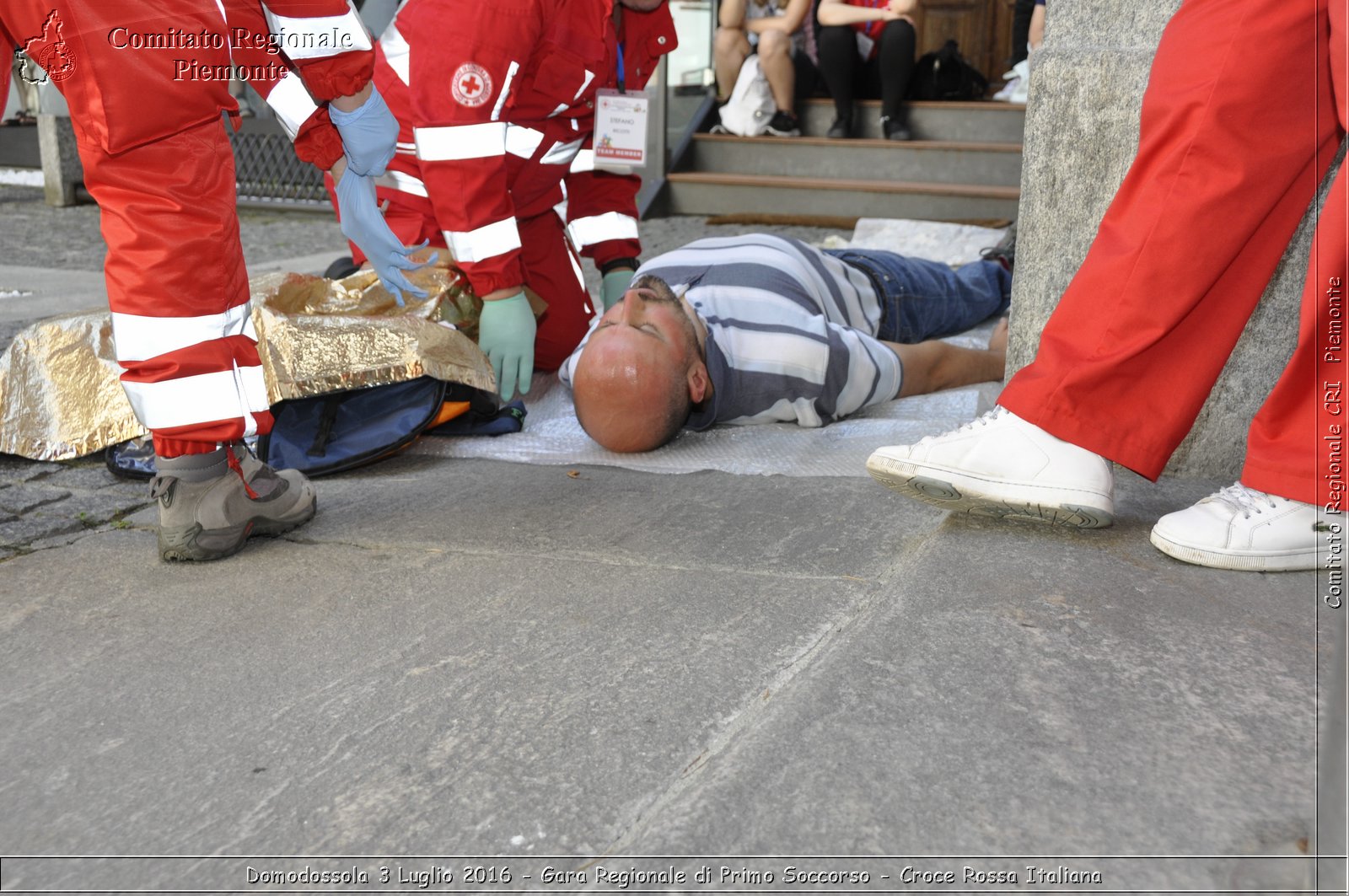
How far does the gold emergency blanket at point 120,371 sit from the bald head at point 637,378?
24 cm

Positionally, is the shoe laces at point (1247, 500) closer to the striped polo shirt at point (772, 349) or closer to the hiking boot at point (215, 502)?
the striped polo shirt at point (772, 349)

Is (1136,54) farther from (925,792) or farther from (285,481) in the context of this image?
(285,481)

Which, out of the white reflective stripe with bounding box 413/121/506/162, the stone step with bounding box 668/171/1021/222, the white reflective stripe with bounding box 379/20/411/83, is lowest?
the stone step with bounding box 668/171/1021/222

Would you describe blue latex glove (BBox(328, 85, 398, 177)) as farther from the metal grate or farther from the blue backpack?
the metal grate

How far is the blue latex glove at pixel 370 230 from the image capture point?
6.80 ft

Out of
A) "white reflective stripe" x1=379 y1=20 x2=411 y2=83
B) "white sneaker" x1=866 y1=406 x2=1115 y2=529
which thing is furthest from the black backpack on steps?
"white sneaker" x1=866 y1=406 x2=1115 y2=529

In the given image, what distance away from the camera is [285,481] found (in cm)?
193

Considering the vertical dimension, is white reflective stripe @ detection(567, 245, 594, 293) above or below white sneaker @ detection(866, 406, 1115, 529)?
above

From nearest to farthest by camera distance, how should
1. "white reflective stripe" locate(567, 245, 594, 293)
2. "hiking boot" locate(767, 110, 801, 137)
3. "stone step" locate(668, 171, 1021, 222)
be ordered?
"white reflective stripe" locate(567, 245, 594, 293) → "stone step" locate(668, 171, 1021, 222) → "hiking boot" locate(767, 110, 801, 137)

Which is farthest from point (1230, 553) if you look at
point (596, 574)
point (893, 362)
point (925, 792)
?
point (893, 362)

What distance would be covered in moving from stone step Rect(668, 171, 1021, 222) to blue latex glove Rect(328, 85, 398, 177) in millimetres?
4004

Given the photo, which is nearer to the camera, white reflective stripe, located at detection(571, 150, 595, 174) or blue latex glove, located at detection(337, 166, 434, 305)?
blue latex glove, located at detection(337, 166, 434, 305)

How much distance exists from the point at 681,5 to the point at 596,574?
17.2 feet

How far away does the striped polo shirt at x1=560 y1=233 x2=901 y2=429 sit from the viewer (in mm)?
2689
